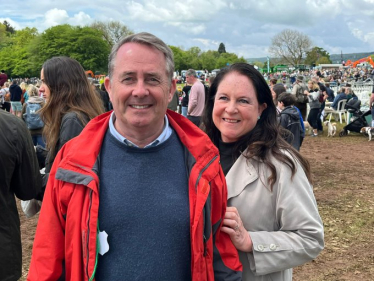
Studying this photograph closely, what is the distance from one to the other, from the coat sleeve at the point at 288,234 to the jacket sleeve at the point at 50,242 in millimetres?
865

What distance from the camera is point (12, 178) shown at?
89.9 inches

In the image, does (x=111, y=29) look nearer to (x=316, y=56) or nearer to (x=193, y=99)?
(x=316, y=56)

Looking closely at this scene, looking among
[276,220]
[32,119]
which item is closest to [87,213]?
[276,220]

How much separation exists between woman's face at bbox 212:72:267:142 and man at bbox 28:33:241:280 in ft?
1.49

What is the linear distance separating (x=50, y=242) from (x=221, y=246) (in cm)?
73

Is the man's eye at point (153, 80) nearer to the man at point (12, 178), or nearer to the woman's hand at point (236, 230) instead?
the woman's hand at point (236, 230)

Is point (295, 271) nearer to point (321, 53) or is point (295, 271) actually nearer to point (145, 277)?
→ point (145, 277)

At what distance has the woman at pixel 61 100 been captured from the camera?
9.70 feet

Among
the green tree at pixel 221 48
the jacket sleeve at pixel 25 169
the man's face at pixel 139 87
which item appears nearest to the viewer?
A: the man's face at pixel 139 87

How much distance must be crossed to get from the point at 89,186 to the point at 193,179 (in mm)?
420

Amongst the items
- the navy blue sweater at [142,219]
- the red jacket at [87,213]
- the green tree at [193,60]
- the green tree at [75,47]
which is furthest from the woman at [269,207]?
the green tree at [193,60]

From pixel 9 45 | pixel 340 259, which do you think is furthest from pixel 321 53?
pixel 340 259

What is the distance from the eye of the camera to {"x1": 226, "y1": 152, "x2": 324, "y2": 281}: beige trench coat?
1845 millimetres

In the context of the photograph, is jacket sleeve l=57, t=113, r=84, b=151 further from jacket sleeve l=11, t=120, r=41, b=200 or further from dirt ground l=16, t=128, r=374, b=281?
dirt ground l=16, t=128, r=374, b=281
